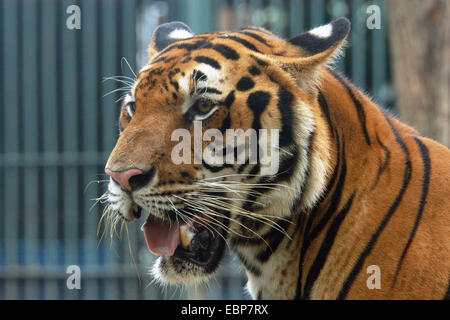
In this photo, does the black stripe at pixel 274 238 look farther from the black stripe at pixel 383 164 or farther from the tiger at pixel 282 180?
the black stripe at pixel 383 164

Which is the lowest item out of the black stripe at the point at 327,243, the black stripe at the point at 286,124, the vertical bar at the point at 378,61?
the black stripe at the point at 327,243

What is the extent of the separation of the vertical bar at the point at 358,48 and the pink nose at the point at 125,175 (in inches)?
120

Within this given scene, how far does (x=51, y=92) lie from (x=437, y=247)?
143 inches

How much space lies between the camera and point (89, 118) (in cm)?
453

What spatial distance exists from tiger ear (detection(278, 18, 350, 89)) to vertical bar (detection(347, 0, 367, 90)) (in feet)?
8.75

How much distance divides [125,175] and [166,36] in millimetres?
665

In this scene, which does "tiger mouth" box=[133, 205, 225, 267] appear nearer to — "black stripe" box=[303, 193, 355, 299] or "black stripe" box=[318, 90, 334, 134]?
"black stripe" box=[303, 193, 355, 299]

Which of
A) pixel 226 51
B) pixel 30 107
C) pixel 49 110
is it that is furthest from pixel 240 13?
pixel 226 51

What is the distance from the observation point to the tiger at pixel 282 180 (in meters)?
1.55

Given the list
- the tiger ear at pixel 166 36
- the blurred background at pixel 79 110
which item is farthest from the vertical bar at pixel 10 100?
the tiger ear at pixel 166 36

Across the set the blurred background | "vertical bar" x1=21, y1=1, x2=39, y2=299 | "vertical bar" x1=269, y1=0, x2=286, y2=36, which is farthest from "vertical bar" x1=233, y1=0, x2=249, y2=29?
"vertical bar" x1=21, y1=1, x2=39, y2=299

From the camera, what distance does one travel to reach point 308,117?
63.2 inches

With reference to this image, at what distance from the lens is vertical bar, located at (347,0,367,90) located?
4.25m

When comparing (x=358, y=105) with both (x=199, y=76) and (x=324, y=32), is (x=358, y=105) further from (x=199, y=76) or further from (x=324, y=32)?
(x=199, y=76)
